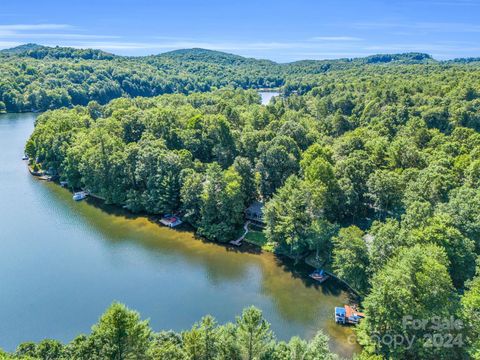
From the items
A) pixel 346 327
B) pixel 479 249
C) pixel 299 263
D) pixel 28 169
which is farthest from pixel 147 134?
pixel 479 249

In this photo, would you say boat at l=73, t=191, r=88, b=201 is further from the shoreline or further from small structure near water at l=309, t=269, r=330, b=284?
small structure near water at l=309, t=269, r=330, b=284

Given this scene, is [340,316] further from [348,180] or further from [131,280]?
[131,280]

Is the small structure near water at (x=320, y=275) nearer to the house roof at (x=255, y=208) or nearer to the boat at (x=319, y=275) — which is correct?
the boat at (x=319, y=275)

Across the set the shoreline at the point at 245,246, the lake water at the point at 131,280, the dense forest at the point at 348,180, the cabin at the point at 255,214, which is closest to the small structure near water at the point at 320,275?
the shoreline at the point at 245,246

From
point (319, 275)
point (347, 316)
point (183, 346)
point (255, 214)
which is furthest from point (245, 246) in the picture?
point (183, 346)

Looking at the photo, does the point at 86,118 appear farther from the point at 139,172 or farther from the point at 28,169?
the point at 139,172

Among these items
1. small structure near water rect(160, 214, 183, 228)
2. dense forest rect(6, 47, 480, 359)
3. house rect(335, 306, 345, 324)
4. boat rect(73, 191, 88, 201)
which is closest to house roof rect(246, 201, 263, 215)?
Result: dense forest rect(6, 47, 480, 359)
